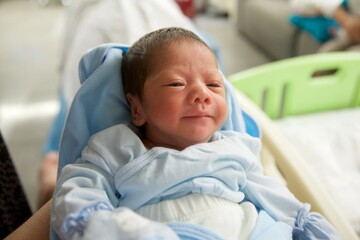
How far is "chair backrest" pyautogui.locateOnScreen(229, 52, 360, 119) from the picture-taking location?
1.24m

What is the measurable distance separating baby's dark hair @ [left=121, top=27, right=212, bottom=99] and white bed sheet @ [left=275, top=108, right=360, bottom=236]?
2.10 ft

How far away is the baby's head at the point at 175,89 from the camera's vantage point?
0.68 meters

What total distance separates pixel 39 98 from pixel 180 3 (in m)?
1.68

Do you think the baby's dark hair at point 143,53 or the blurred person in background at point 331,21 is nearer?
the baby's dark hair at point 143,53

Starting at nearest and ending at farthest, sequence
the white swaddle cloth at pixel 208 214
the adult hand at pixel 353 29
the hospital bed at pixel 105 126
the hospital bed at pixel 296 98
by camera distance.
Result: the white swaddle cloth at pixel 208 214, the hospital bed at pixel 105 126, the hospital bed at pixel 296 98, the adult hand at pixel 353 29

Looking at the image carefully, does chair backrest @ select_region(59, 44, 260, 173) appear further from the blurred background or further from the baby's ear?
the blurred background

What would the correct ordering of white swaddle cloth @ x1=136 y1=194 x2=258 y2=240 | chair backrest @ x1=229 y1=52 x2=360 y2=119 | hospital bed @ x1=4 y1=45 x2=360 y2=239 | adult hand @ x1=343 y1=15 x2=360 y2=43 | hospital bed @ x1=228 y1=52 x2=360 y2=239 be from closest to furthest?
white swaddle cloth @ x1=136 y1=194 x2=258 y2=240 < hospital bed @ x1=4 y1=45 x2=360 y2=239 < hospital bed @ x1=228 y1=52 x2=360 y2=239 < chair backrest @ x1=229 y1=52 x2=360 y2=119 < adult hand @ x1=343 y1=15 x2=360 y2=43

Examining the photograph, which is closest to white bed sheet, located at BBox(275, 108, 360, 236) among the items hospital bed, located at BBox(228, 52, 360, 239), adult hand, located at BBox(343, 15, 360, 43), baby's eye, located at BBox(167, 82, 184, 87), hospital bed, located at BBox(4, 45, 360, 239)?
hospital bed, located at BBox(228, 52, 360, 239)

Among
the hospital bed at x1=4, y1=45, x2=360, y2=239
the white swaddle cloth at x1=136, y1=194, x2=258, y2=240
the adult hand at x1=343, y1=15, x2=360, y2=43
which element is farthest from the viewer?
the adult hand at x1=343, y1=15, x2=360, y2=43

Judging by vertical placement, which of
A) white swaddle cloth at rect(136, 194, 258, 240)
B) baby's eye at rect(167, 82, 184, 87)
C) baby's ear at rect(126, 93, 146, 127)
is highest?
baby's eye at rect(167, 82, 184, 87)

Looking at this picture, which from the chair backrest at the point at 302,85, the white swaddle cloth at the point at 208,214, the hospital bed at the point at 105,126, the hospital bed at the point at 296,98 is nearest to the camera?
the white swaddle cloth at the point at 208,214

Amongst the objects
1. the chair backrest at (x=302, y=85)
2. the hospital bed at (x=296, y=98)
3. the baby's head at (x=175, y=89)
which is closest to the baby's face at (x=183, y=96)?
the baby's head at (x=175, y=89)

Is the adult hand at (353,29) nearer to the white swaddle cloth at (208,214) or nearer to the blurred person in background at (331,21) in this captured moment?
the blurred person in background at (331,21)

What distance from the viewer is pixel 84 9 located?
1880 millimetres
